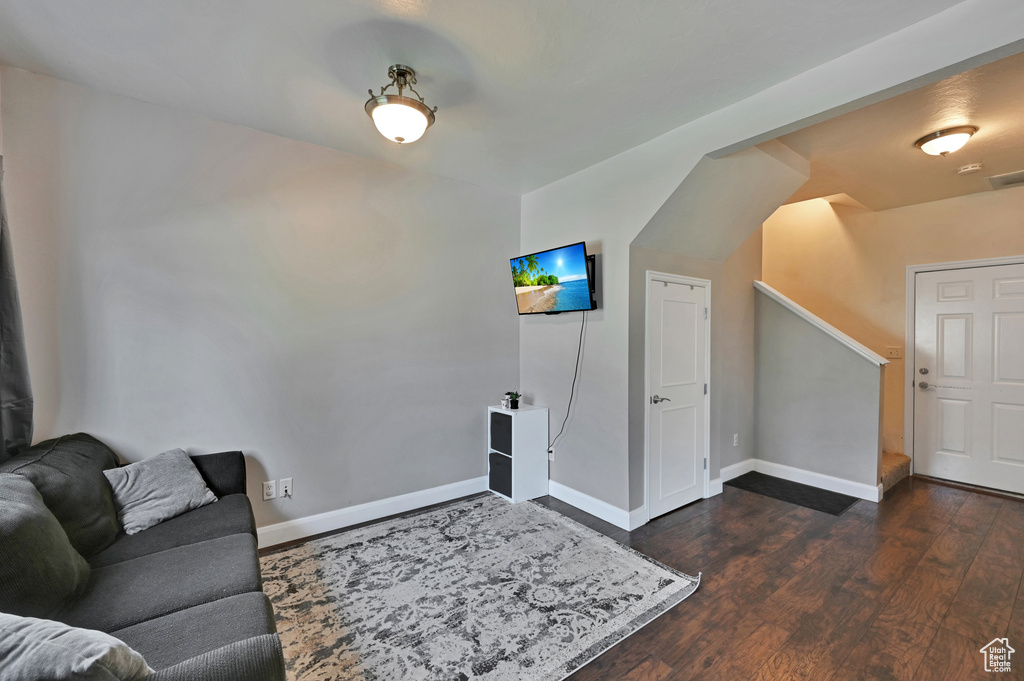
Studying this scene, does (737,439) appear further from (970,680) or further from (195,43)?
(195,43)

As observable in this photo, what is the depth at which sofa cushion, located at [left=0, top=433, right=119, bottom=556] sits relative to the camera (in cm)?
175

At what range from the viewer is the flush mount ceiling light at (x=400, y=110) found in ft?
6.83

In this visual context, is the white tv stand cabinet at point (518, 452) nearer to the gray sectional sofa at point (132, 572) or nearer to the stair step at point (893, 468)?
the gray sectional sofa at point (132, 572)

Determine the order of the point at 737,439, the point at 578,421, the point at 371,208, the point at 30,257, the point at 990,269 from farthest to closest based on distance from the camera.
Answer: the point at 737,439 < the point at 990,269 < the point at 578,421 < the point at 371,208 < the point at 30,257

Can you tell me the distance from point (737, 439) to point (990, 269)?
103 inches

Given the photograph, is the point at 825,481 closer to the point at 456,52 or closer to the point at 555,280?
the point at 555,280

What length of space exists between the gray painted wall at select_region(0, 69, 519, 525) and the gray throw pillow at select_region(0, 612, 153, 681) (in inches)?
77.3

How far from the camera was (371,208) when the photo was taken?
3.21 metres

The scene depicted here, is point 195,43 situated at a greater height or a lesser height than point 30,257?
greater

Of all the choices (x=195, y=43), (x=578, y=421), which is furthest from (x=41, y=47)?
(x=578, y=421)

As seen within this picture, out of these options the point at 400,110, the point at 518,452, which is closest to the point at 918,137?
the point at 400,110

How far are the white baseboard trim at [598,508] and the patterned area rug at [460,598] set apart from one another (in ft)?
0.79

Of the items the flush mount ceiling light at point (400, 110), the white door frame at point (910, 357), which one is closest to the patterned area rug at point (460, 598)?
the flush mount ceiling light at point (400, 110)

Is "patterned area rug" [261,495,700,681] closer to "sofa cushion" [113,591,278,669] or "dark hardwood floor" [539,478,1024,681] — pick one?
"dark hardwood floor" [539,478,1024,681]
